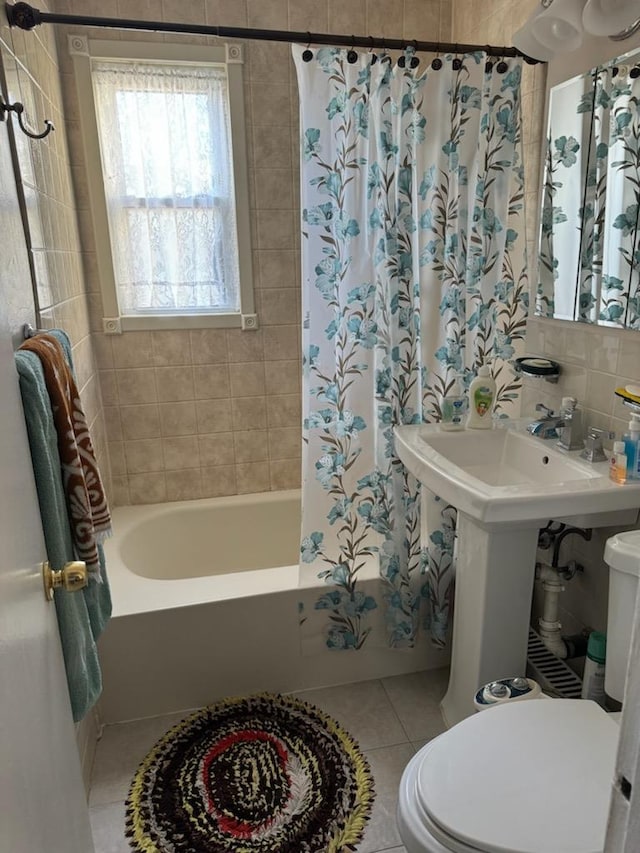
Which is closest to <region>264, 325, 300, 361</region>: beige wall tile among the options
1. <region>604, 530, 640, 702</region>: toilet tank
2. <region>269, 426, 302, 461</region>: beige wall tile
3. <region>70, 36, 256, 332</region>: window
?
<region>70, 36, 256, 332</region>: window

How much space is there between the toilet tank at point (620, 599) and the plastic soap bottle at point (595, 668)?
0.80 ft

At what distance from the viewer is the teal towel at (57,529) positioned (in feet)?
3.30

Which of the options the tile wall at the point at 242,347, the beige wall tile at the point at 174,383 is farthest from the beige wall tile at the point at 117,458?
the beige wall tile at the point at 174,383

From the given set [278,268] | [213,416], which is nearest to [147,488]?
[213,416]

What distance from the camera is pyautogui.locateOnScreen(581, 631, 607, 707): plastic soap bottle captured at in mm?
1604

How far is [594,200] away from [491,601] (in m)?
1.20

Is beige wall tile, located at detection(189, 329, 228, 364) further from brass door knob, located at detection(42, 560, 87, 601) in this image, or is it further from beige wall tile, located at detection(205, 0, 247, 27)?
brass door knob, located at detection(42, 560, 87, 601)

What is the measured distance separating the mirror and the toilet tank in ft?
2.12

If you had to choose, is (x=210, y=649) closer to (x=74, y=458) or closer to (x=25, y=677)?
(x=74, y=458)

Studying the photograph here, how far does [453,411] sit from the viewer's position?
6.40ft

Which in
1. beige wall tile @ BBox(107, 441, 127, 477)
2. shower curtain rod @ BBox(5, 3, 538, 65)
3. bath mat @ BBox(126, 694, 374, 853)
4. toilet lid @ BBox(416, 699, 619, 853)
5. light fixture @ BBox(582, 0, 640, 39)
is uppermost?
shower curtain rod @ BBox(5, 3, 538, 65)

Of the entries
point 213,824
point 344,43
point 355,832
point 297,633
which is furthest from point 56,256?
point 355,832

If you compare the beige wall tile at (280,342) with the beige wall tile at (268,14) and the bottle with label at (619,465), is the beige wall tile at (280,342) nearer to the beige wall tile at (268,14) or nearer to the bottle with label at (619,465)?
the beige wall tile at (268,14)

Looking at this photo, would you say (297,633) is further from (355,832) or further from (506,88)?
(506,88)
